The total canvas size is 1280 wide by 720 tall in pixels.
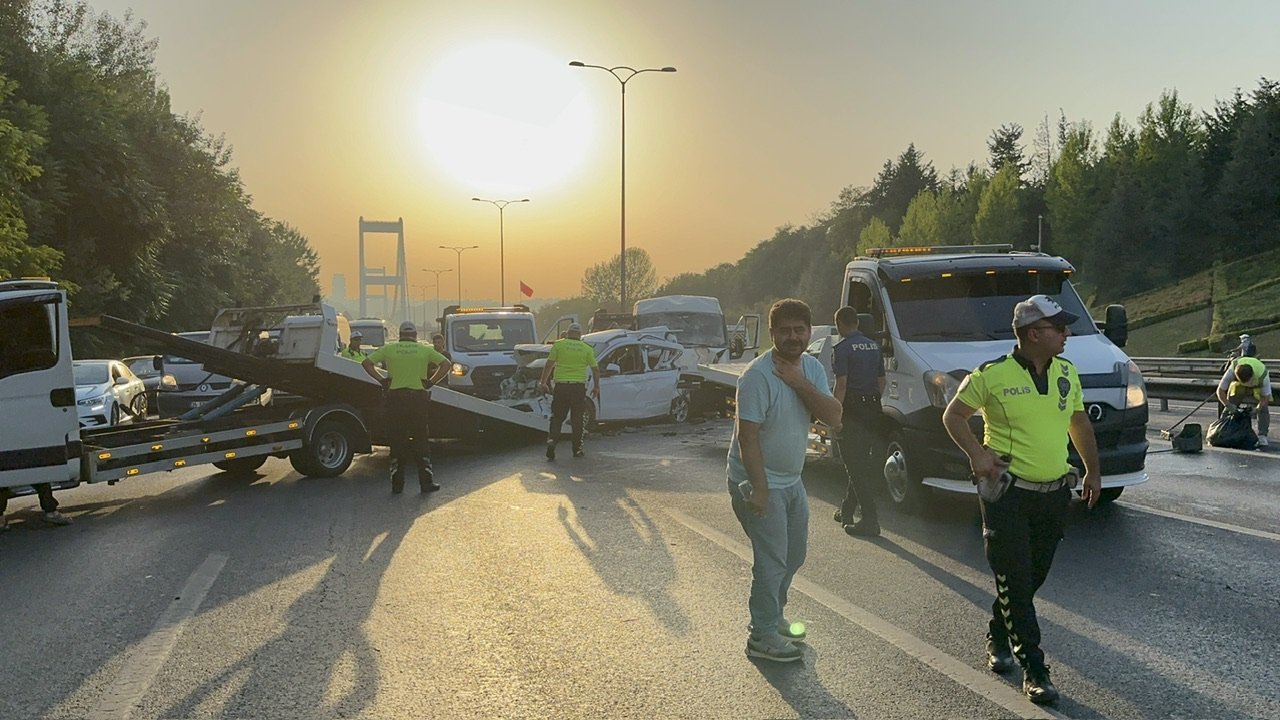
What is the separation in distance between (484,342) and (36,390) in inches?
511

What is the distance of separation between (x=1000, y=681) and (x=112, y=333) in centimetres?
942

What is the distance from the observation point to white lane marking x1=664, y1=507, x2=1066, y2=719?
15.1 feet

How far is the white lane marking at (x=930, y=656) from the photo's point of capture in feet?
15.1

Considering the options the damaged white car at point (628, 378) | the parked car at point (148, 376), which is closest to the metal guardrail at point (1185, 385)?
the damaged white car at point (628, 378)

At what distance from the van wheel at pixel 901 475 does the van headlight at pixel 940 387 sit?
626 millimetres

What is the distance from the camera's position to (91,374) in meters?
18.9

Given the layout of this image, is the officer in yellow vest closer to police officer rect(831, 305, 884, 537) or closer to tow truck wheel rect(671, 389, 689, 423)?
police officer rect(831, 305, 884, 537)

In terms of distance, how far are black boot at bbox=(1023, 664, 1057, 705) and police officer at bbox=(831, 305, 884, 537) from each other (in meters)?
3.75

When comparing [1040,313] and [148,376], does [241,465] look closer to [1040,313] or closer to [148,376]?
[1040,313]

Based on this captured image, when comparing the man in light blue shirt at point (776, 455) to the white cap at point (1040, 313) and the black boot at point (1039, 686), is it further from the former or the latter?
the black boot at point (1039, 686)

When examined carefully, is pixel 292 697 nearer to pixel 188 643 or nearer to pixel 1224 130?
pixel 188 643

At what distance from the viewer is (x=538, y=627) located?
19.7ft

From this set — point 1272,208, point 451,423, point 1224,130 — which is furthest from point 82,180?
point 1224,130

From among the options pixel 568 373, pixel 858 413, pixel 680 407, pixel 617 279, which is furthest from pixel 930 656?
pixel 617 279
